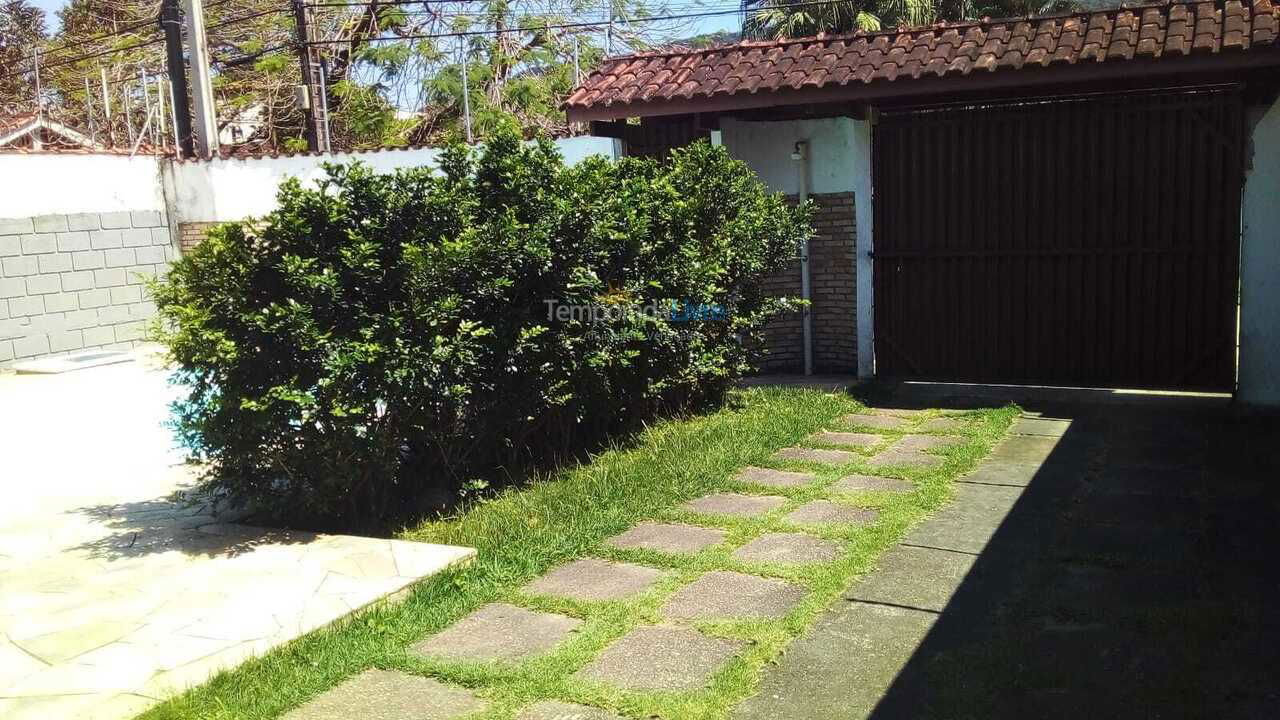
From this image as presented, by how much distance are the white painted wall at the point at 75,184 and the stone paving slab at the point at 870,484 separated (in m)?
10.4

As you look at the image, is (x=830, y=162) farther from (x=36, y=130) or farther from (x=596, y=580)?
(x=36, y=130)

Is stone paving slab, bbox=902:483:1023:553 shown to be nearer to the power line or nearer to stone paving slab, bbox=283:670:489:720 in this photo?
stone paving slab, bbox=283:670:489:720

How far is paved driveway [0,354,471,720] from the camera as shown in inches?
151

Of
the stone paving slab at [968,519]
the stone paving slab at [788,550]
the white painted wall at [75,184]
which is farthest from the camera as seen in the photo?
the white painted wall at [75,184]

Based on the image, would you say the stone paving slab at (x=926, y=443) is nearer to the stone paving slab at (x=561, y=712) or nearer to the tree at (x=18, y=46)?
the stone paving slab at (x=561, y=712)

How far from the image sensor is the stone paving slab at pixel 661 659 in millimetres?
3645

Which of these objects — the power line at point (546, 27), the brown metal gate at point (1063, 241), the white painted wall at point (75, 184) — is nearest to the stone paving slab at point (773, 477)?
the brown metal gate at point (1063, 241)

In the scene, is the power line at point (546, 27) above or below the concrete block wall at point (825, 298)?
above

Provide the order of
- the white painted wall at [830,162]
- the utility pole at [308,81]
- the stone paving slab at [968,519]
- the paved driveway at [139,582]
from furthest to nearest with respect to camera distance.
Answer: the utility pole at [308,81] < the white painted wall at [830,162] < the stone paving slab at [968,519] < the paved driveway at [139,582]

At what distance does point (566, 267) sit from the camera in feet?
20.3

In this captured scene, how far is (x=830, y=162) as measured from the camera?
9211 mm

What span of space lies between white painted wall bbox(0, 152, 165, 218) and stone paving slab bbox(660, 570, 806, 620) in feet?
35.3

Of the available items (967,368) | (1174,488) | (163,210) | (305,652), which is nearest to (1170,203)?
(967,368)

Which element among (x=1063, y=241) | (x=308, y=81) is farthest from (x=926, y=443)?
(x=308, y=81)
